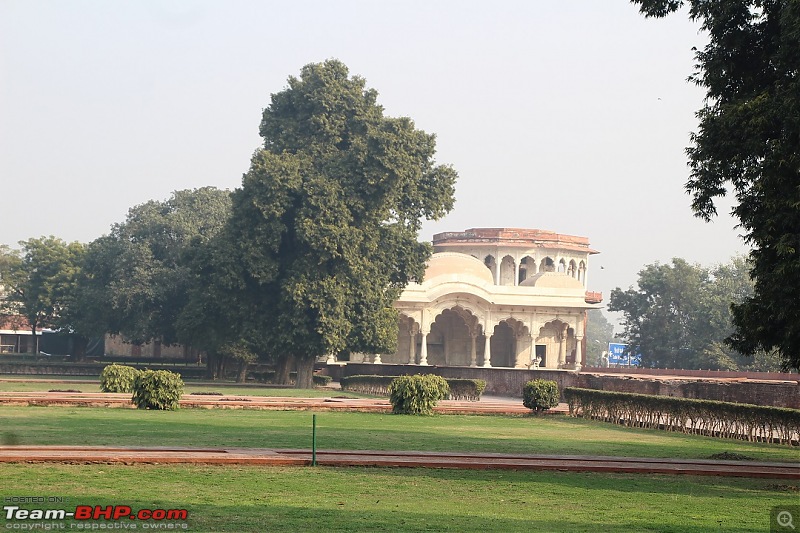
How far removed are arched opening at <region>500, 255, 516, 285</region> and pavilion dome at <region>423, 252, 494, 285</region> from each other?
12895mm

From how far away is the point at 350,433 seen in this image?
19.7m

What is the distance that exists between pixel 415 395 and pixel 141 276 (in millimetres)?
31124

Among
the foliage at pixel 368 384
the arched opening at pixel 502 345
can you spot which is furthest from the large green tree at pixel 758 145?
the arched opening at pixel 502 345

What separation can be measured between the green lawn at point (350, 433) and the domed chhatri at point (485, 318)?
112ft

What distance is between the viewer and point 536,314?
208 ft

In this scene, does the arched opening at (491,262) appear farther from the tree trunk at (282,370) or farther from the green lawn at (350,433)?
the green lawn at (350,433)

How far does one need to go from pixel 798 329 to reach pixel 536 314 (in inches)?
1998

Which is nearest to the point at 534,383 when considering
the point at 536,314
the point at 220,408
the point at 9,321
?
the point at 220,408

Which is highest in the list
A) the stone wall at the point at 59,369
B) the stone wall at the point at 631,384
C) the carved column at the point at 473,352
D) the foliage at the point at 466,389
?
the carved column at the point at 473,352

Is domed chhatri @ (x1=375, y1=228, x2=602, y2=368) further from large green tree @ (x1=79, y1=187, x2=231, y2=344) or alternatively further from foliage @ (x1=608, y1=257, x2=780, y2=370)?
large green tree @ (x1=79, y1=187, x2=231, y2=344)

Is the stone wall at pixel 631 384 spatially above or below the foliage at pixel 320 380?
above

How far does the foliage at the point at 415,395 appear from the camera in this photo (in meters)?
26.8

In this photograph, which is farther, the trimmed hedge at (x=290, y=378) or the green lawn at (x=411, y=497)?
the trimmed hedge at (x=290, y=378)

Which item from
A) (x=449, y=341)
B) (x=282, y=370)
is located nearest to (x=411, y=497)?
(x=282, y=370)
